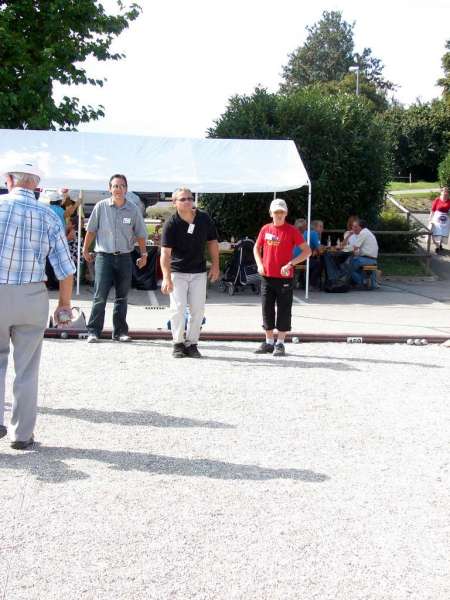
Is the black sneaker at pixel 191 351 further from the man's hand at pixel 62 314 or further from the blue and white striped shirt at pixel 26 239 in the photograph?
the blue and white striped shirt at pixel 26 239

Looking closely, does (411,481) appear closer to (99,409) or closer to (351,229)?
(99,409)

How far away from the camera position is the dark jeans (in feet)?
33.1

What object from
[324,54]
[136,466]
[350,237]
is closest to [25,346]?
[136,466]

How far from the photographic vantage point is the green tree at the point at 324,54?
102 meters

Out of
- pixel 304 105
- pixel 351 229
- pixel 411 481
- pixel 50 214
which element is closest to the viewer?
pixel 411 481

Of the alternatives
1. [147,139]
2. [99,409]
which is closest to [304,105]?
[147,139]

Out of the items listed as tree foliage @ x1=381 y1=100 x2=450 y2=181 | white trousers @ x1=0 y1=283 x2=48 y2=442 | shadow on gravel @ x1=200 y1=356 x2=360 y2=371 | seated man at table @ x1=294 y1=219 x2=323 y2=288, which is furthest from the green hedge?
tree foliage @ x1=381 y1=100 x2=450 y2=181

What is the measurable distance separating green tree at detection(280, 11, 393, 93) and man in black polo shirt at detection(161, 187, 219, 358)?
9442 centimetres

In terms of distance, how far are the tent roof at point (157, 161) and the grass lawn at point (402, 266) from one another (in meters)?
4.99

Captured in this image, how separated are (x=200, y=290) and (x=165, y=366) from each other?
41.4 inches

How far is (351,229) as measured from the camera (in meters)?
17.7

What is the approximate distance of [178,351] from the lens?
9250 mm

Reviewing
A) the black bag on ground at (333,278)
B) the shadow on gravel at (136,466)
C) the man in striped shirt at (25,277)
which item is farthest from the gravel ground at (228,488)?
the black bag on ground at (333,278)

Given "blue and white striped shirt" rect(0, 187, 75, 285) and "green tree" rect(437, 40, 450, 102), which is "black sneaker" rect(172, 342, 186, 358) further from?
"green tree" rect(437, 40, 450, 102)
